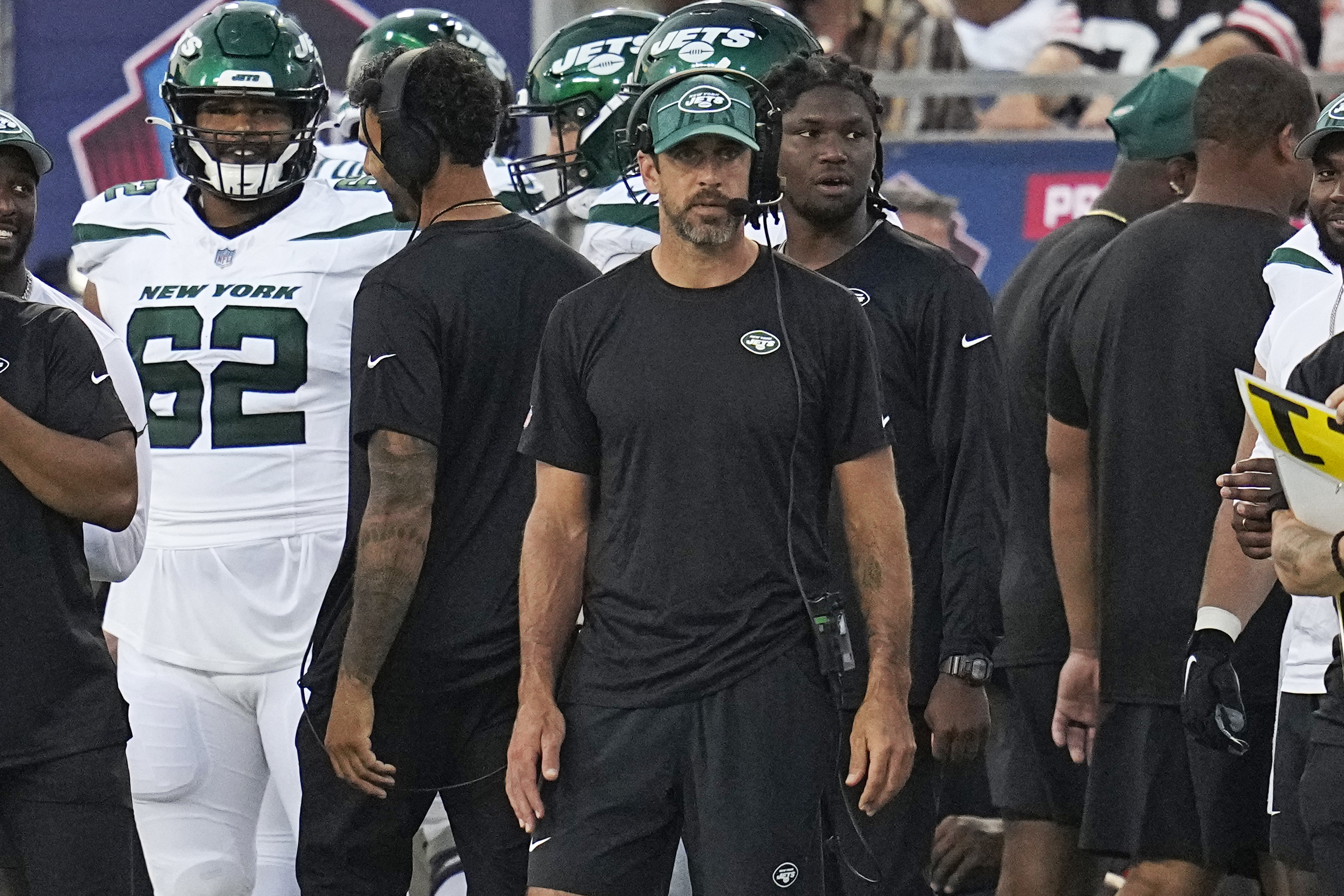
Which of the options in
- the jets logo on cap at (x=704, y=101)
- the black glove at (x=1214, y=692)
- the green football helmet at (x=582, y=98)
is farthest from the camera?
the green football helmet at (x=582, y=98)

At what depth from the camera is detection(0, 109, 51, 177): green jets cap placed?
4406 mm

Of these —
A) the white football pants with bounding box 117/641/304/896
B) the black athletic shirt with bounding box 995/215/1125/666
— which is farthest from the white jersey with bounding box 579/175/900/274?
the white football pants with bounding box 117/641/304/896

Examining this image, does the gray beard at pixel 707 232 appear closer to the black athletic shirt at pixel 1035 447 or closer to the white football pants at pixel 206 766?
the white football pants at pixel 206 766

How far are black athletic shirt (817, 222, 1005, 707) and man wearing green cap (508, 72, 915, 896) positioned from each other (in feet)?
1.74

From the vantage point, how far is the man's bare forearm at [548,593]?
400 centimetres

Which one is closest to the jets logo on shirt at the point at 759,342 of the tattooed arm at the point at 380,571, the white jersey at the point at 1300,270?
the tattooed arm at the point at 380,571

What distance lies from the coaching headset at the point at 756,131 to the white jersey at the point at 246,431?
114 cm

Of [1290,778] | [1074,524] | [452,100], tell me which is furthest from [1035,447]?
[452,100]

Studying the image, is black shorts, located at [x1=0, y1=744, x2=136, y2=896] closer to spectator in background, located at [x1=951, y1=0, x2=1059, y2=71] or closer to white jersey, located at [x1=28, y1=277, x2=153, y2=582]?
white jersey, located at [x1=28, y1=277, x2=153, y2=582]

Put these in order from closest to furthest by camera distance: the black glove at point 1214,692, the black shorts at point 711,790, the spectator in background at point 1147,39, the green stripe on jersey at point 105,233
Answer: the black shorts at point 711,790 → the black glove at point 1214,692 → the green stripe on jersey at point 105,233 → the spectator in background at point 1147,39

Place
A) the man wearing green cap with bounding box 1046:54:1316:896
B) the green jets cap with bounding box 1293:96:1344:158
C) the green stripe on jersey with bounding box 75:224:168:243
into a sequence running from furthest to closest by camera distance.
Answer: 1. the green stripe on jersey with bounding box 75:224:168:243
2. the man wearing green cap with bounding box 1046:54:1316:896
3. the green jets cap with bounding box 1293:96:1344:158

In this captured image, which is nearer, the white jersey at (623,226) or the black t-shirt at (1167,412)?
the black t-shirt at (1167,412)

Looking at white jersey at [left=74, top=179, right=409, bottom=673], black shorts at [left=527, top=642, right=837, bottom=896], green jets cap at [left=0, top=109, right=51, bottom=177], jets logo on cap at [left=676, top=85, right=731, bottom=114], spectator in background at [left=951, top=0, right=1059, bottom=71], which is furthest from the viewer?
spectator in background at [left=951, top=0, right=1059, bottom=71]

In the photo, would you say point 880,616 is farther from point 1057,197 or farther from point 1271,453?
point 1057,197
